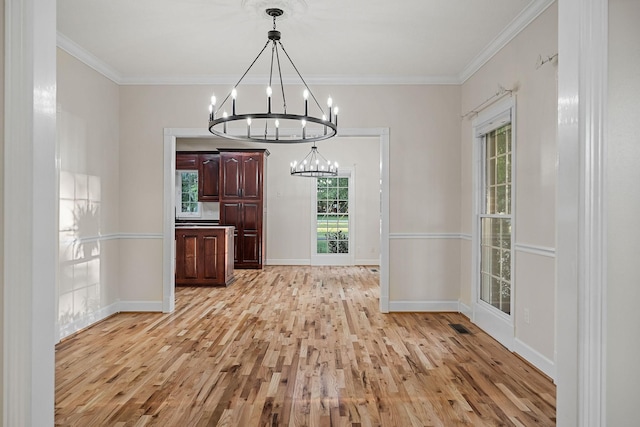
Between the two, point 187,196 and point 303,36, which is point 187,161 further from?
point 303,36

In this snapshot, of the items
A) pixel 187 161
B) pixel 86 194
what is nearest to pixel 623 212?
pixel 86 194

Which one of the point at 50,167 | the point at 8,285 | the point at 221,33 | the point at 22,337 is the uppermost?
the point at 221,33

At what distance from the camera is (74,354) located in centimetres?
357

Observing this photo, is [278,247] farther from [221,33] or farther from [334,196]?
[221,33]

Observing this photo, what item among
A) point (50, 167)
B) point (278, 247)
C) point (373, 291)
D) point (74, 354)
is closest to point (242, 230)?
point (278, 247)

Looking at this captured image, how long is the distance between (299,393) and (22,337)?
5.99ft

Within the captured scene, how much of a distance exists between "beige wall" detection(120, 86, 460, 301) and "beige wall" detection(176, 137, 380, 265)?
14.4 feet

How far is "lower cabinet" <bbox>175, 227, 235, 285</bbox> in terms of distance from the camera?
22.4 ft

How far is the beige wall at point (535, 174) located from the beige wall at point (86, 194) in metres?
4.20

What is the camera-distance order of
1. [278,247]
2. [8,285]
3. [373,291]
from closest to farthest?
[8,285]
[373,291]
[278,247]

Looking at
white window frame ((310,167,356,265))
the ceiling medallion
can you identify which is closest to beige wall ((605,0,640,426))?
the ceiling medallion

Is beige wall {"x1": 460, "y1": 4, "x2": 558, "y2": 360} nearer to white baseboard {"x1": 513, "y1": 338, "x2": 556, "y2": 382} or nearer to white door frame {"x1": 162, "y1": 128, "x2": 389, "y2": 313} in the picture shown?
white baseboard {"x1": 513, "y1": 338, "x2": 556, "y2": 382}

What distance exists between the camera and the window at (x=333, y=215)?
9648mm

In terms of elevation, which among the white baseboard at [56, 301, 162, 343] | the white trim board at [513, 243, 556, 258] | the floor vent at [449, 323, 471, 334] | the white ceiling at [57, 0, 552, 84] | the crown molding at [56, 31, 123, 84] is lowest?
the floor vent at [449, 323, 471, 334]
